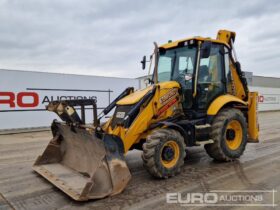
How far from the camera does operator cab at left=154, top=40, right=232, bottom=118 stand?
19.8 ft

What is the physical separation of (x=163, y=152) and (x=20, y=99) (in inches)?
453

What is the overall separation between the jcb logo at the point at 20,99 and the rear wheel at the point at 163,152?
37.0 ft

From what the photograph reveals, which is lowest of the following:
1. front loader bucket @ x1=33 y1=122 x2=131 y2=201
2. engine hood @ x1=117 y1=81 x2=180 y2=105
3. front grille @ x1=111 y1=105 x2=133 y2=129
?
front loader bucket @ x1=33 y1=122 x2=131 y2=201

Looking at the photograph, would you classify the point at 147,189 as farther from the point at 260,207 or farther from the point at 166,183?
the point at 260,207

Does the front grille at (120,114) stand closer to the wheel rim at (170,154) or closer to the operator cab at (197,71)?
the wheel rim at (170,154)

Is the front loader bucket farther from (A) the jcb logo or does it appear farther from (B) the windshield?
(A) the jcb logo

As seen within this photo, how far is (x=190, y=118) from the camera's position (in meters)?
6.10

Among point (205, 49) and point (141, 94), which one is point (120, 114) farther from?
point (205, 49)

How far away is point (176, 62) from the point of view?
6.38 m

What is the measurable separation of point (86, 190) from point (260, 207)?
91.0 inches

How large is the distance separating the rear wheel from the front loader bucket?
522 millimetres

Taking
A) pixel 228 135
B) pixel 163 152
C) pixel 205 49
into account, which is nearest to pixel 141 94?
pixel 163 152

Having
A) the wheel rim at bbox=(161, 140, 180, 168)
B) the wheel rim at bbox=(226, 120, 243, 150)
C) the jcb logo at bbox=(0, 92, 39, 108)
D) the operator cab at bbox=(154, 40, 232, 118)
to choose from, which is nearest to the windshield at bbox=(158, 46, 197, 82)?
the operator cab at bbox=(154, 40, 232, 118)

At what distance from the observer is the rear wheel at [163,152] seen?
478 cm
